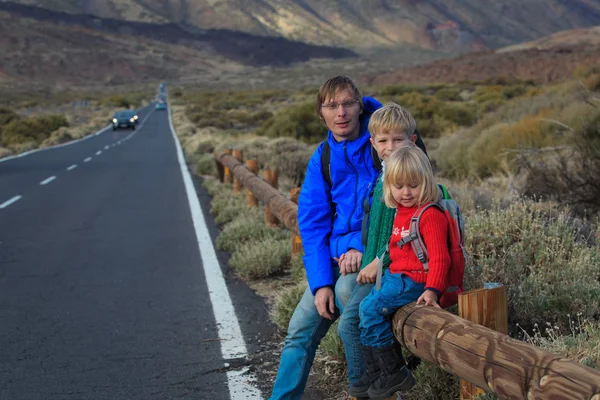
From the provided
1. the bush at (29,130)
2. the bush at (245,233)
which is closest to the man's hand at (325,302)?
the bush at (245,233)

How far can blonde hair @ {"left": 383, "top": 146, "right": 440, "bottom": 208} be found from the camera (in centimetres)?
342

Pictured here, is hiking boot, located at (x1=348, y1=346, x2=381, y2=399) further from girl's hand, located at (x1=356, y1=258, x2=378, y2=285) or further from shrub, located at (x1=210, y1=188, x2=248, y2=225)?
shrub, located at (x1=210, y1=188, x2=248, y2=225)

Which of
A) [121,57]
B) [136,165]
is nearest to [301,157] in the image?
[136,165]

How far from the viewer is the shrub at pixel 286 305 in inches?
232

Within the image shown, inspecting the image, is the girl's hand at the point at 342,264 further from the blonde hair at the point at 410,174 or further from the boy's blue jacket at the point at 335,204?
the blonde hair at the point at 410,174

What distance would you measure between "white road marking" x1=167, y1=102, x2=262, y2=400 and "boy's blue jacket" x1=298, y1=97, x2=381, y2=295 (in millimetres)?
1072

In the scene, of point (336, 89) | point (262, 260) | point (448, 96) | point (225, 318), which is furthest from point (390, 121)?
point (448, 96)

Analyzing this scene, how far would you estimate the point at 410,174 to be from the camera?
341 centimetres

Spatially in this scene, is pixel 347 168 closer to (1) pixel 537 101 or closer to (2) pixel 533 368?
(2) pixel 533 368

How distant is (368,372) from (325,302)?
42 centimetres

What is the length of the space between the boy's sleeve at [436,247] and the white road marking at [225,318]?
5.37 ft

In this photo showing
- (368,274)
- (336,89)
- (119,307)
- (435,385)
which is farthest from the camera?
(119,307)

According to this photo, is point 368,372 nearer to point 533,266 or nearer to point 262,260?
point 533,266

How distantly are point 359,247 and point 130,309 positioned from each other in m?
3.33
